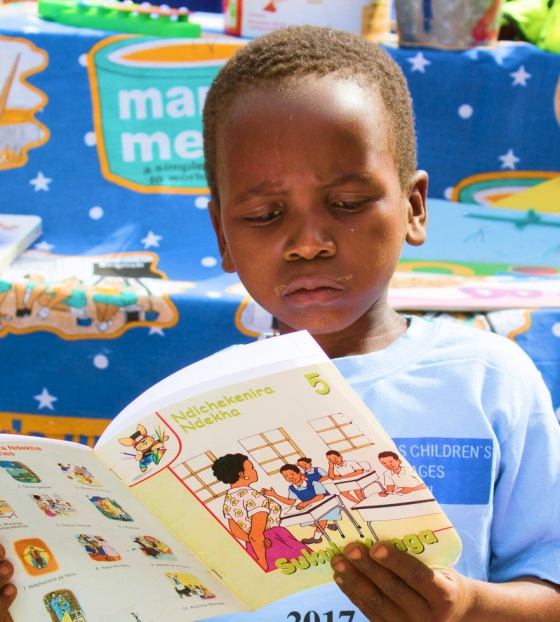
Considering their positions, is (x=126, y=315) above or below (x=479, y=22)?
below

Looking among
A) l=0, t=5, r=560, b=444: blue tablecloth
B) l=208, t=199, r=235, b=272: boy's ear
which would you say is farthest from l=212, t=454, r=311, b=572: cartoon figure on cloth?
l=0, t=5, r=560, b=444: blue tablecloth

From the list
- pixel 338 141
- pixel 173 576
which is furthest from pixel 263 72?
pixel 173 576

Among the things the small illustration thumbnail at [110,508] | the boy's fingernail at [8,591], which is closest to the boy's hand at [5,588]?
the boy's fingernail at [8,591]

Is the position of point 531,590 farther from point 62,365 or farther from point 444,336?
point 62,365

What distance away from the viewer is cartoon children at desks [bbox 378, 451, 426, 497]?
634 mm

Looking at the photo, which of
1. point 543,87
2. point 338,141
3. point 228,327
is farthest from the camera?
point 543,87

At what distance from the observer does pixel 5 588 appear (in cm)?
79

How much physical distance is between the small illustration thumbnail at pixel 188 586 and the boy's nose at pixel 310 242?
0.30m

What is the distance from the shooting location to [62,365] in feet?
4.92

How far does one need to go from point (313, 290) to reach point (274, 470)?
0.70 ft

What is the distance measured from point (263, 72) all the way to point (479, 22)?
3.51ft

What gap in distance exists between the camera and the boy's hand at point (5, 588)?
773 mm

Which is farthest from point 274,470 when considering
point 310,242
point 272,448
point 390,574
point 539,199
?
point 539,199

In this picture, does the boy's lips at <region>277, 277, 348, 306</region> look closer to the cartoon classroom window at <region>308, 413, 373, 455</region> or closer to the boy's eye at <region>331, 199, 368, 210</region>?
the boy's eye at <region>331, 199, 368, 210</region>
